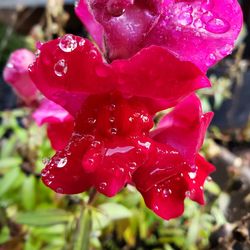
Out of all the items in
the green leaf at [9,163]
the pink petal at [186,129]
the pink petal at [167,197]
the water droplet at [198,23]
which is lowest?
the green leaf at [9,163]

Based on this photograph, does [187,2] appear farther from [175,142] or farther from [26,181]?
[26,181]

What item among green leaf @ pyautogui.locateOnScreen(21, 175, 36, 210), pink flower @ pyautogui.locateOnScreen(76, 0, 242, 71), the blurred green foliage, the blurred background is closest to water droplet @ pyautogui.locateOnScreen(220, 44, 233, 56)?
pink flower @ pyautogui.locateOnScreen(76, 0, 242, 71)

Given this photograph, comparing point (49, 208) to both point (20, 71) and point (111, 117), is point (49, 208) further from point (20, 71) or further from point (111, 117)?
point (111, 117)

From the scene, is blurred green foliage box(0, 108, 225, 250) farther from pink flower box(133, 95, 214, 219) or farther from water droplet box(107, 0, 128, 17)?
water droplet box(107, 0, 128, 17)

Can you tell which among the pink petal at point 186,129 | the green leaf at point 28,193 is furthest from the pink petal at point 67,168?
the green leaf at point 28,193

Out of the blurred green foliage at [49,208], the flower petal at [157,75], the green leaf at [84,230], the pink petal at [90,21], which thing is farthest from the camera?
the blurred green foliage at [49,208]

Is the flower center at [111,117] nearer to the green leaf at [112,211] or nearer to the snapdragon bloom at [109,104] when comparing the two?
the snapdragon bloom at [109,104]

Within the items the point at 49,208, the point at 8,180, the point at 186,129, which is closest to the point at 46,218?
the point at 49,208
